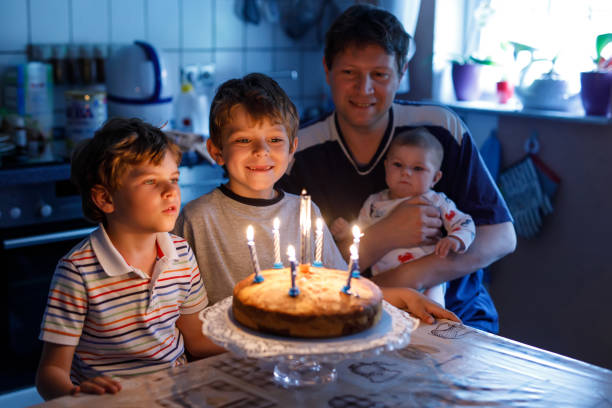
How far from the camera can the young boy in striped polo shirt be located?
1.06 meters

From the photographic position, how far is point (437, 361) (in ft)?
3.47

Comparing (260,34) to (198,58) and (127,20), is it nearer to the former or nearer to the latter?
(198,58)

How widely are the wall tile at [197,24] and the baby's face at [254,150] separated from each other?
1.86m

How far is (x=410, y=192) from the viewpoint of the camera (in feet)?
5.74

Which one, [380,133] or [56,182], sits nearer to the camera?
[380,133]

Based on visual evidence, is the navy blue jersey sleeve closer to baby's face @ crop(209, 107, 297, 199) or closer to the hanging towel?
baby's face @ crop(209, 107, 297, 199)

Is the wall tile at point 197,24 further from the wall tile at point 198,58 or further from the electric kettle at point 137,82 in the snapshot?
the electric kettle at point 137,82

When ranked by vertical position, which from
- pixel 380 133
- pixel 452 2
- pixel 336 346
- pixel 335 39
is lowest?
pixel 336 346

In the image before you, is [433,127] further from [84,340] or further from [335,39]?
[84,340]

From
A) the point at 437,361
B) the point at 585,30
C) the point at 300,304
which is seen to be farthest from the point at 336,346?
the point at 585,30

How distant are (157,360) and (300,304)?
1.34 ft

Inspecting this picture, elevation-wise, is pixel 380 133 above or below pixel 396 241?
above

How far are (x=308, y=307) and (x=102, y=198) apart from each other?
18.5 inches

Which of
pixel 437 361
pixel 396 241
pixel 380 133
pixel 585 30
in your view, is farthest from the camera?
pixel 585 30
